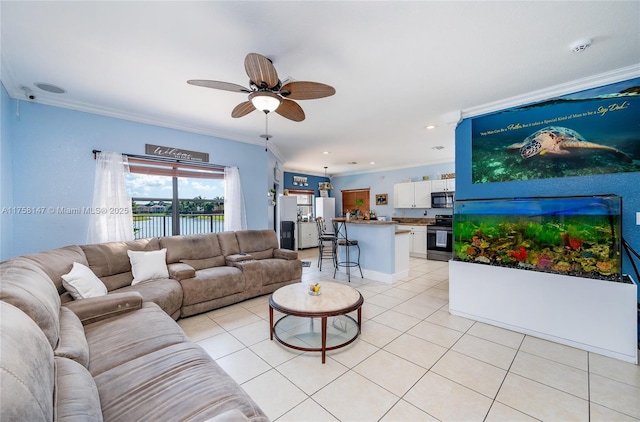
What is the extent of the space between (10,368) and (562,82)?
14.1 feet

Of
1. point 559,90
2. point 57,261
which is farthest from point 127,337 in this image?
point 559,90

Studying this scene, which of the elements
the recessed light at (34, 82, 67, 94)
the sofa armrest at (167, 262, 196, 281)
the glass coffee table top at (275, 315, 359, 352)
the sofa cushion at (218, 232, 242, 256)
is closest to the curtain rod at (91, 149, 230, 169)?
the recessed light at (34, 82, 67, 94)

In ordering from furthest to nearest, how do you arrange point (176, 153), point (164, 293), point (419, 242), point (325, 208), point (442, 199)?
point (325, 208) → point (419, 242) → point (442, 199) → point (176, 153) → point (164, 293)

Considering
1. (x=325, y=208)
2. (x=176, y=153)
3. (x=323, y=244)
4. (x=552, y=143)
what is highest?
(x=176, y=153)

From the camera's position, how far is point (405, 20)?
5.87 ft

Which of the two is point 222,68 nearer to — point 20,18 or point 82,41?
point 82,41

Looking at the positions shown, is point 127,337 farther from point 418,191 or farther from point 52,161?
point 418,191

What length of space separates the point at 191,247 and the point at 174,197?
1044mm

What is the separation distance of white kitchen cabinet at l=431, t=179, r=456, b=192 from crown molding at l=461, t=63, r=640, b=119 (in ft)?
10.5

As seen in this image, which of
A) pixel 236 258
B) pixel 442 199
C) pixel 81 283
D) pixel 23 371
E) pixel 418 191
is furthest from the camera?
pixel 418 191

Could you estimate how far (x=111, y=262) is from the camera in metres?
2.94

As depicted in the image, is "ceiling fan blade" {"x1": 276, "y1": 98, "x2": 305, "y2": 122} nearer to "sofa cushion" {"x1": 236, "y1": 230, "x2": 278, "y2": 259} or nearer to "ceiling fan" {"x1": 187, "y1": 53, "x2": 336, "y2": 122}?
"ceiling fan" {"x1": 187, "y1": 53, "x2": 336, "y2": 122}

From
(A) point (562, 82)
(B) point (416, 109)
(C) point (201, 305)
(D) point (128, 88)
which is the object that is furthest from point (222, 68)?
(A) point (562, 82)

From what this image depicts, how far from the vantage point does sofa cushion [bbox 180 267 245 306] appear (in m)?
3.01
